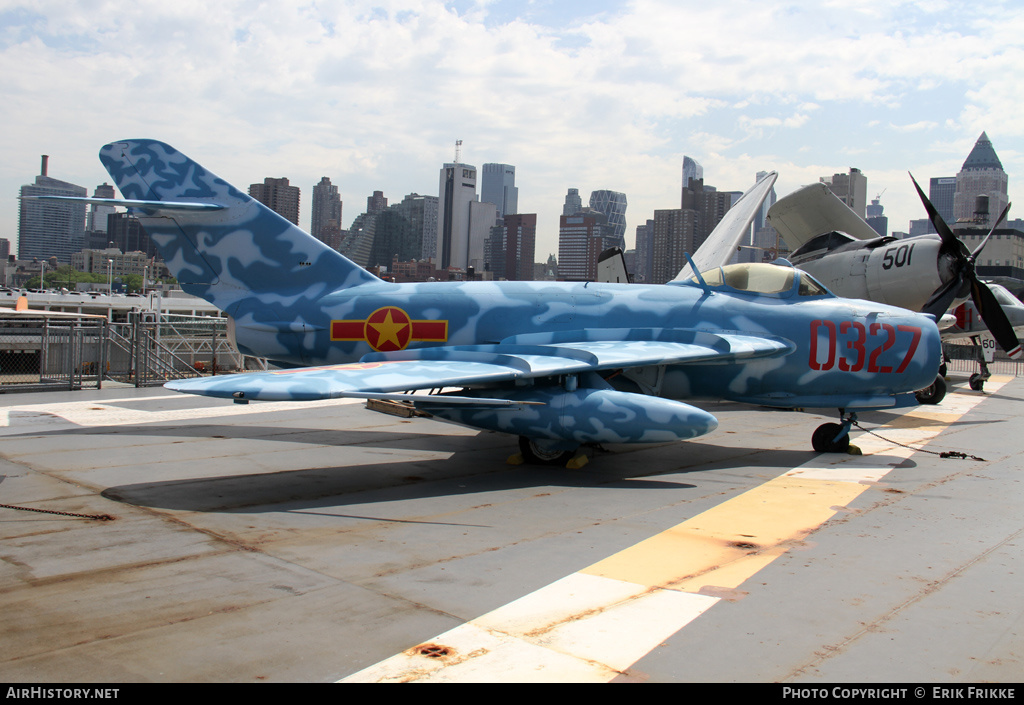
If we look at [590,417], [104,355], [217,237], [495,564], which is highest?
[217,237]

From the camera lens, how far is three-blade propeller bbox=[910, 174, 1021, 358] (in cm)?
1572

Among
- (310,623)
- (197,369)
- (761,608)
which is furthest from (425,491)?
(197,369)

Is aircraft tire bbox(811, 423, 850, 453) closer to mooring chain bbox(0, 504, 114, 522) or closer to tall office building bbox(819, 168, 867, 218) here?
mooring chain bbox(0, 504, 114, 522)

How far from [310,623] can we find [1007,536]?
21.0 feet

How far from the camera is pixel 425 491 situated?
27.5ft

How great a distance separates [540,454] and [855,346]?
16.8 ft

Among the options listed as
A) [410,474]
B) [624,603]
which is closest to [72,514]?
[410,474]

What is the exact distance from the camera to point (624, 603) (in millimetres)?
4820

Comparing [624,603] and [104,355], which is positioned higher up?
[104,355]

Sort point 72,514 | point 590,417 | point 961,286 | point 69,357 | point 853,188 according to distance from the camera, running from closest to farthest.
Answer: point 72,514, point 590,417, point 69,357, point 961,286, point 853,188

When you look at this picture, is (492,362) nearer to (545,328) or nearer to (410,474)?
(545,328)

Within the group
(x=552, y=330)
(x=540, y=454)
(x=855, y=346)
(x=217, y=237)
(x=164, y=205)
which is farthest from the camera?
(x=217, y=237)

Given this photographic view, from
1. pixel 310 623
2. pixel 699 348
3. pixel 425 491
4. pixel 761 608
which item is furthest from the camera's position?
pixel 699 348

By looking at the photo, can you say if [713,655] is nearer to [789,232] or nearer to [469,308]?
[469,308]
